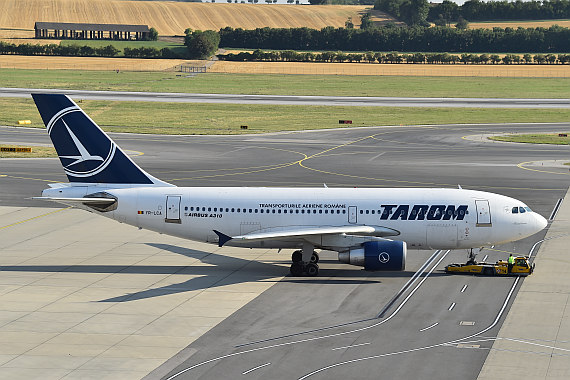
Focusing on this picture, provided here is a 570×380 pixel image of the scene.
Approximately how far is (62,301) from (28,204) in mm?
26973

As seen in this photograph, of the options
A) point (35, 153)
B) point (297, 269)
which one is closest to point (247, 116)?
point (35, 153)


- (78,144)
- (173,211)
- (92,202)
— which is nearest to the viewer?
(92,202)

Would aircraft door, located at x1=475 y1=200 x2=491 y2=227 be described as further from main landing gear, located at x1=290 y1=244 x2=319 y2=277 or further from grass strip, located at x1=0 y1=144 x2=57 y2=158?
grass strip, located at x1=0 y1=144 x2=57 y2=158

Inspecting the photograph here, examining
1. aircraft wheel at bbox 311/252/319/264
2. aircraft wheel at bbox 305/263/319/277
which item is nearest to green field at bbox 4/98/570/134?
aircraft wheel at bbox 311/252/319/264

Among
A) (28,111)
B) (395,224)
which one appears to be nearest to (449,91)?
(28,111)

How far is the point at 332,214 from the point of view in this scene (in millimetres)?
45281

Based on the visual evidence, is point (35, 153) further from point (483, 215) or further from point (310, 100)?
point (310, 100)

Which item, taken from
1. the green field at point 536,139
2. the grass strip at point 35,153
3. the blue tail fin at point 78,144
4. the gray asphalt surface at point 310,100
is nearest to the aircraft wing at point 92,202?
the blue tail fin at point 78,144

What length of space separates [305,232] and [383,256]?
4188mm

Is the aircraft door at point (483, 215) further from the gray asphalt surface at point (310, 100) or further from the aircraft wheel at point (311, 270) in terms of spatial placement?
the gray asphalt surface at point (310, 100)

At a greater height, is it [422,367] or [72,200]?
[72,200]

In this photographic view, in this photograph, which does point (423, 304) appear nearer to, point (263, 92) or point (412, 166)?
point (412, 166)

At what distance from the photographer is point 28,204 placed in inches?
2559

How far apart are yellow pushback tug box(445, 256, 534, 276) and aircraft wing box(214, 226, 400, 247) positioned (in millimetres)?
4081
